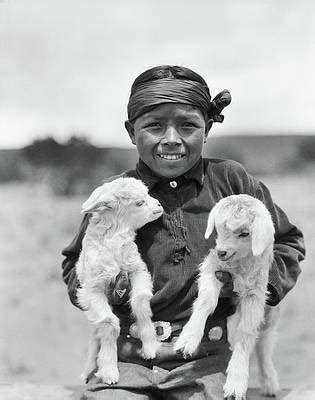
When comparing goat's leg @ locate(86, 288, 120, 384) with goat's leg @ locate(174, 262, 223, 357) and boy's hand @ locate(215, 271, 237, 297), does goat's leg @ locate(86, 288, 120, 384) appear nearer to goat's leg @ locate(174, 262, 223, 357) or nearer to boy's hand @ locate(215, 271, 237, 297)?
goat's leg @ locate(174, 262, 223, 357)

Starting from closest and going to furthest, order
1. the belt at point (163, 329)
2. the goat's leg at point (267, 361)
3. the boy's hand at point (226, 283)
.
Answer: the boy's hand at point (226, 283)
the belt at point (163, 329)
the goat's leg at point (267, 361)

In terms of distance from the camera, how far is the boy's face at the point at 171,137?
2346 millimetres

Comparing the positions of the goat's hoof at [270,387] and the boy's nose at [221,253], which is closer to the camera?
the boy's nose at [221,253]

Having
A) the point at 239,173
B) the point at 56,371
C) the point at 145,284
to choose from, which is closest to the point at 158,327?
the point at 145,284

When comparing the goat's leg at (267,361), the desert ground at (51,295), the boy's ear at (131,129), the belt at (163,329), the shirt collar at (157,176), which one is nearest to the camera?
the belt at (163,329)

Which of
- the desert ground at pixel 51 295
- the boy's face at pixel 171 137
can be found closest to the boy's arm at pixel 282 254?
the boy's face at pixel 171 137

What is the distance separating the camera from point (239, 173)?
97.9 inches

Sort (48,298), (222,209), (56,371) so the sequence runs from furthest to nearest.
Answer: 1. (48,298)
2. (56,371)
3. (222,209)

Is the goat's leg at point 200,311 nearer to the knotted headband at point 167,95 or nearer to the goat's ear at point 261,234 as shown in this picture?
the goat's ear at point 261,234

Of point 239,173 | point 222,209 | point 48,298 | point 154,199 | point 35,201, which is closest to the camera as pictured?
point 222,209

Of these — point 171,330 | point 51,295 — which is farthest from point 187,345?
point 51,295

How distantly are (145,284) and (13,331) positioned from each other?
11.2 ft

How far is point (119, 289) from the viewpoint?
7.45ft

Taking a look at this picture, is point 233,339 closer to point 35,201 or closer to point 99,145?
point 99,145
